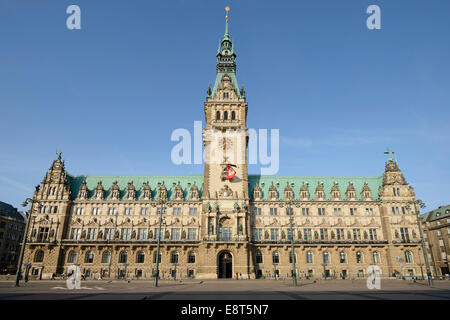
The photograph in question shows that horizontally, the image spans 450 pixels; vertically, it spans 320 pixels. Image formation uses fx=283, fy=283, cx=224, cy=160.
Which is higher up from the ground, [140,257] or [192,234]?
[192,234]

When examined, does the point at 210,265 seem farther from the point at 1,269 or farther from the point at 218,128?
the point at 1,269

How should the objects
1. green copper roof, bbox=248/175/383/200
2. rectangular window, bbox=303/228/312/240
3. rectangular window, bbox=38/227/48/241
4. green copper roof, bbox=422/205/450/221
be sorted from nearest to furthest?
1. rectangular window, bbox=38/227/48/241
2. rectangular window, bbox=303/228/312/240
3. green copper roof, bbox=248/175/383/200
4. green copper roof, bbox=422/205/450/221

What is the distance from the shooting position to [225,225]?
6725 centimetres

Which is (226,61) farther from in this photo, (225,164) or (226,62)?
(225,164)

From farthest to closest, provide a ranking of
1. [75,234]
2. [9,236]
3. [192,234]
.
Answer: [9,236], [75,234], [192,234]

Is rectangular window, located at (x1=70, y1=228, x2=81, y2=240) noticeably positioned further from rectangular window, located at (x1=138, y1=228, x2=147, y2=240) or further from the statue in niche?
the statue in niche

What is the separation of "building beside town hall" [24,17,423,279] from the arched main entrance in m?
0.22

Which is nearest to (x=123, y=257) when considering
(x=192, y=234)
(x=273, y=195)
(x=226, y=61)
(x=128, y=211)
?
(x=128, y=211)

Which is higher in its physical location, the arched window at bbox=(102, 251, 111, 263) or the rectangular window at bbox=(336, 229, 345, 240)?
the rectangular window at bbox=(336, 229, 345, 240)

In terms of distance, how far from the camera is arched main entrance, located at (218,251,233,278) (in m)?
64.1

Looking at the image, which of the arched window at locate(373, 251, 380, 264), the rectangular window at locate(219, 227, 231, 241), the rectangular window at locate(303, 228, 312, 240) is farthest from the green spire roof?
the arched window at locate(373, 251, 380, 264)

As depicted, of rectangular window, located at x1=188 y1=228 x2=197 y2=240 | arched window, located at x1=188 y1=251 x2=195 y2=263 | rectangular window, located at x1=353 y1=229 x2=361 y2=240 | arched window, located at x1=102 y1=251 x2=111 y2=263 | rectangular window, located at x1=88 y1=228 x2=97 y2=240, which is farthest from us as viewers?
rectangular window, located at x1=353 y1=229 x2=361 y2=240

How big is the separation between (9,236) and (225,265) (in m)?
77.5

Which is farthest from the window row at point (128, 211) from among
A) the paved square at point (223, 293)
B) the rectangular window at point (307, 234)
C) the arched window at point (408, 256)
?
the arched window at point (408, 256)
